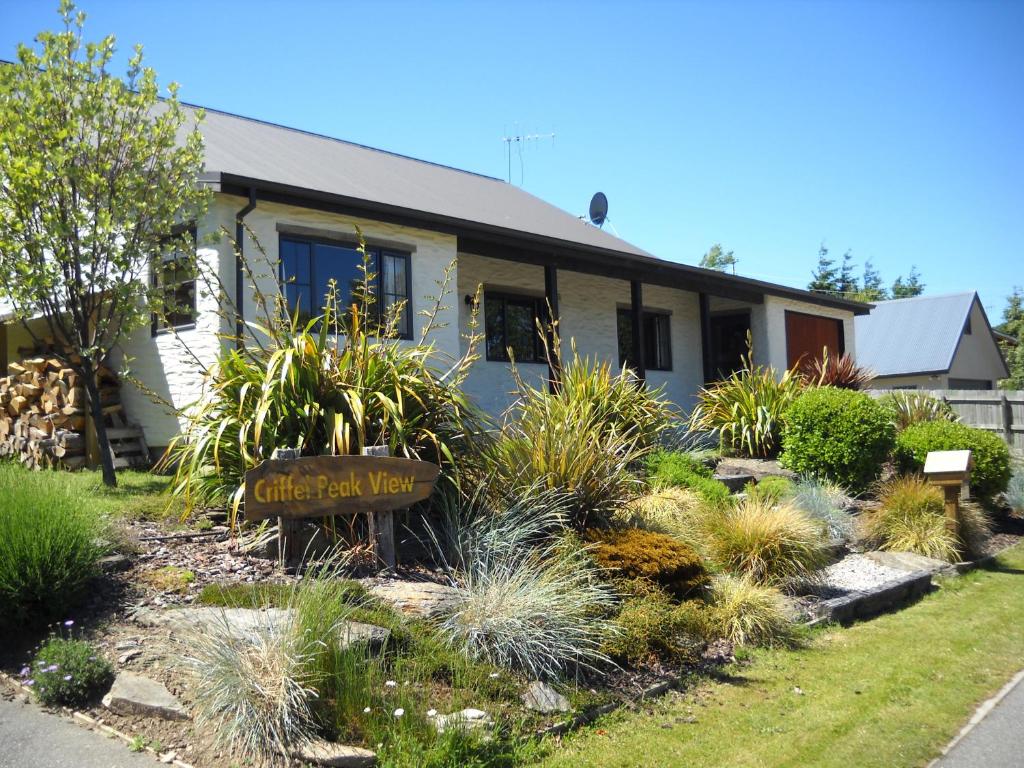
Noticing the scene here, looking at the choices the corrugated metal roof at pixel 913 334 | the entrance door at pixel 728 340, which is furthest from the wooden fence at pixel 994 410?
the corrugated metal roof at pixel 913 334

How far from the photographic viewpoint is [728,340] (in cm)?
2116

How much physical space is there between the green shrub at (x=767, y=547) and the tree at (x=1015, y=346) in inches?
1418

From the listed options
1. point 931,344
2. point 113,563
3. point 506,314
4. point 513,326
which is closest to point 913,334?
Answer: point 931,344

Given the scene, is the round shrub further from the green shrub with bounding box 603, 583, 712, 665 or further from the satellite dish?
the satellite dish

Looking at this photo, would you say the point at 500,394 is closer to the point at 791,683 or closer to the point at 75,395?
the point at 75,395

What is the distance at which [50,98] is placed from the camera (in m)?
8.75

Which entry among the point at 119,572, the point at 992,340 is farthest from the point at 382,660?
the point at 992,340

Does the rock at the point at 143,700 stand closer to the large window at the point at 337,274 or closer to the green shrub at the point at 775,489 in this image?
the large window at the point at 337,274

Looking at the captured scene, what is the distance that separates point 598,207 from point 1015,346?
31.2 metres

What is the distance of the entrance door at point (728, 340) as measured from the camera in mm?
20750

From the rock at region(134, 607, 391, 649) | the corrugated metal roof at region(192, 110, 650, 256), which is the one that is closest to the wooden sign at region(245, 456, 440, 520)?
the rock at region(134, 607, 391, 649)

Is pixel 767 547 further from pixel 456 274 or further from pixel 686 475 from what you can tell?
pixel 456 274

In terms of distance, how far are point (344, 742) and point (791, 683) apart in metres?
3.26

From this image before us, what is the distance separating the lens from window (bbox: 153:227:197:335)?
9.70 m
